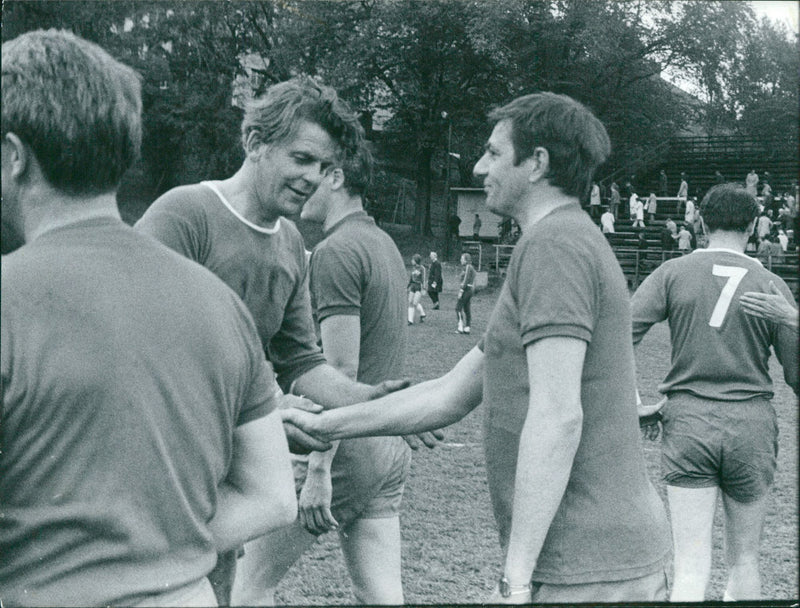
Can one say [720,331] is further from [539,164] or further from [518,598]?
[518,598]

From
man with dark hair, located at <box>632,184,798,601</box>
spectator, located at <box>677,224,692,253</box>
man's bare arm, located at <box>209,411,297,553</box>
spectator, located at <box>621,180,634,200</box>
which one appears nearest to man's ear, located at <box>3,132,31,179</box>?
man's bare arm, located at <box>209,411,297,553</box>

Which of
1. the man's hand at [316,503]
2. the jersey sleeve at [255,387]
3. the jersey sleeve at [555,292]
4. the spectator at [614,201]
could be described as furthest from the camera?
the spectator at [614,201]

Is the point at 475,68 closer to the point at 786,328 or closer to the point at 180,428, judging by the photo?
the point at 786,328

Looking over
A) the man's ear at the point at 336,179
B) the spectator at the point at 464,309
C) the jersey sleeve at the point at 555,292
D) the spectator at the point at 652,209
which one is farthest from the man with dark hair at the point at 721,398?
the spectator at the point at 464,309

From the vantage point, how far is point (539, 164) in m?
1.85

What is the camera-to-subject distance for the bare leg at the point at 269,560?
2.71 metres

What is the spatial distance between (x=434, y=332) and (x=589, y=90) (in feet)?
36.6

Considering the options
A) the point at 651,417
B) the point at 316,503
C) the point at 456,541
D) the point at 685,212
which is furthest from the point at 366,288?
the point at 685,212

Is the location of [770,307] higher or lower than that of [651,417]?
higher

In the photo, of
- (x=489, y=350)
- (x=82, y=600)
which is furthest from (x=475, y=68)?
(x=82, y=600)

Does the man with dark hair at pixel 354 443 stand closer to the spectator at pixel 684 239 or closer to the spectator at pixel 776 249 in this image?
the spectator at pixel 776 249

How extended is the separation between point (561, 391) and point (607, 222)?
2957mm

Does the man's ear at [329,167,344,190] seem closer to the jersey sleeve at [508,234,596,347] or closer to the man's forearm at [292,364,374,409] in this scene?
the man's forearm at [292,364,374,409]

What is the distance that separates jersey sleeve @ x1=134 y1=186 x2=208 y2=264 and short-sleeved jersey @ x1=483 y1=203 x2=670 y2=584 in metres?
0.70
